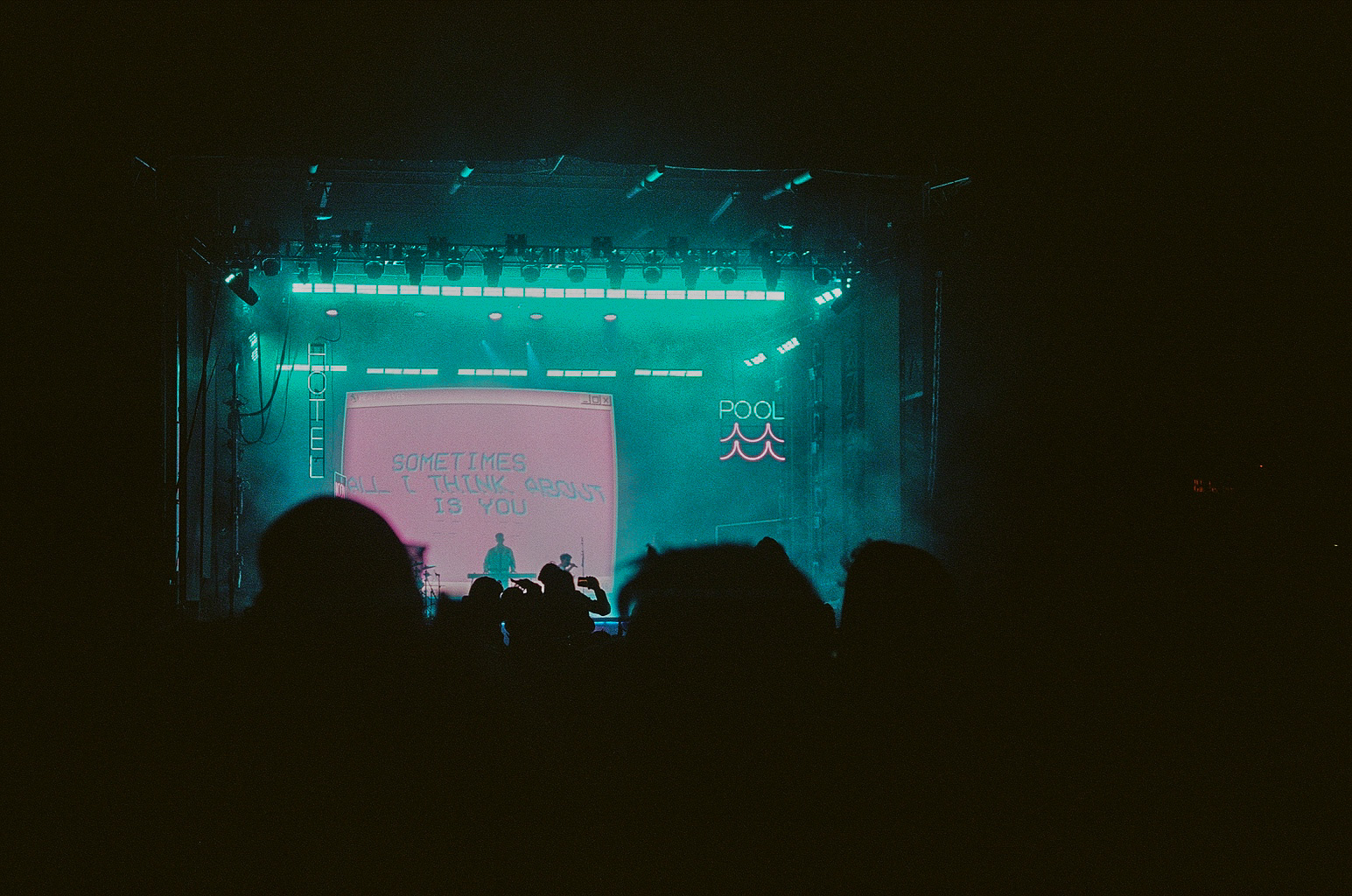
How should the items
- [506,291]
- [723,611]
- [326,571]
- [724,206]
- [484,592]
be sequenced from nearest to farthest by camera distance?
[326,571]
[723,611]
[484,592]
[724,206]
[506,291]

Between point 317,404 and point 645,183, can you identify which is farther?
point 317,404

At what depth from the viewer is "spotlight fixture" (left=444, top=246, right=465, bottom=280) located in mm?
5730

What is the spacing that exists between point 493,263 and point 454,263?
11.9 inches

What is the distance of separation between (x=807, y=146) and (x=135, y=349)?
237 cm

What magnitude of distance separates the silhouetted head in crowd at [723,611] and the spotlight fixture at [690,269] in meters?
3.71

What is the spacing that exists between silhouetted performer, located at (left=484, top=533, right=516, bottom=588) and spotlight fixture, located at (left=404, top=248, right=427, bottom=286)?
3.01 metres

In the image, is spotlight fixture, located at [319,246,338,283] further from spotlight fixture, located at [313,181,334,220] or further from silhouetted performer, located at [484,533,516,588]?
silhouetted performer, located at [484,533,516,588]

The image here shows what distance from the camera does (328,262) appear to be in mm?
5605

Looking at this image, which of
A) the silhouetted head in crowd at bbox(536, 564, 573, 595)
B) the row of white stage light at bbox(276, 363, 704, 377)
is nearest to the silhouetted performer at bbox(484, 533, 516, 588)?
the row of white stage light at bbox(276, 363, 704, 377)

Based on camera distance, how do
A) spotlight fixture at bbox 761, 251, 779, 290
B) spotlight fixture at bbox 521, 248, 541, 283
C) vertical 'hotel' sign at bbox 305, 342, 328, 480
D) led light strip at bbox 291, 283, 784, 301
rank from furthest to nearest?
vertical 'hotel' sign at bbox 305, 342, 328, 480 < led light strip at bbox 291, 283, 784, 301 < spotlight fixture at bbox 521, 248, 541, 283 < spotlight fixture at bbox 761, 251, 779, 290

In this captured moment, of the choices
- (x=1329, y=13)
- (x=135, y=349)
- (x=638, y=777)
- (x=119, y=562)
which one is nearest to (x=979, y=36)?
(x=1329, y=13)

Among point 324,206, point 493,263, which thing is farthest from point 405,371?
point 493,263

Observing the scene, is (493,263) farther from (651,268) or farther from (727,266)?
(727,266)

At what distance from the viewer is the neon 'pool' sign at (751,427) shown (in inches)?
339
